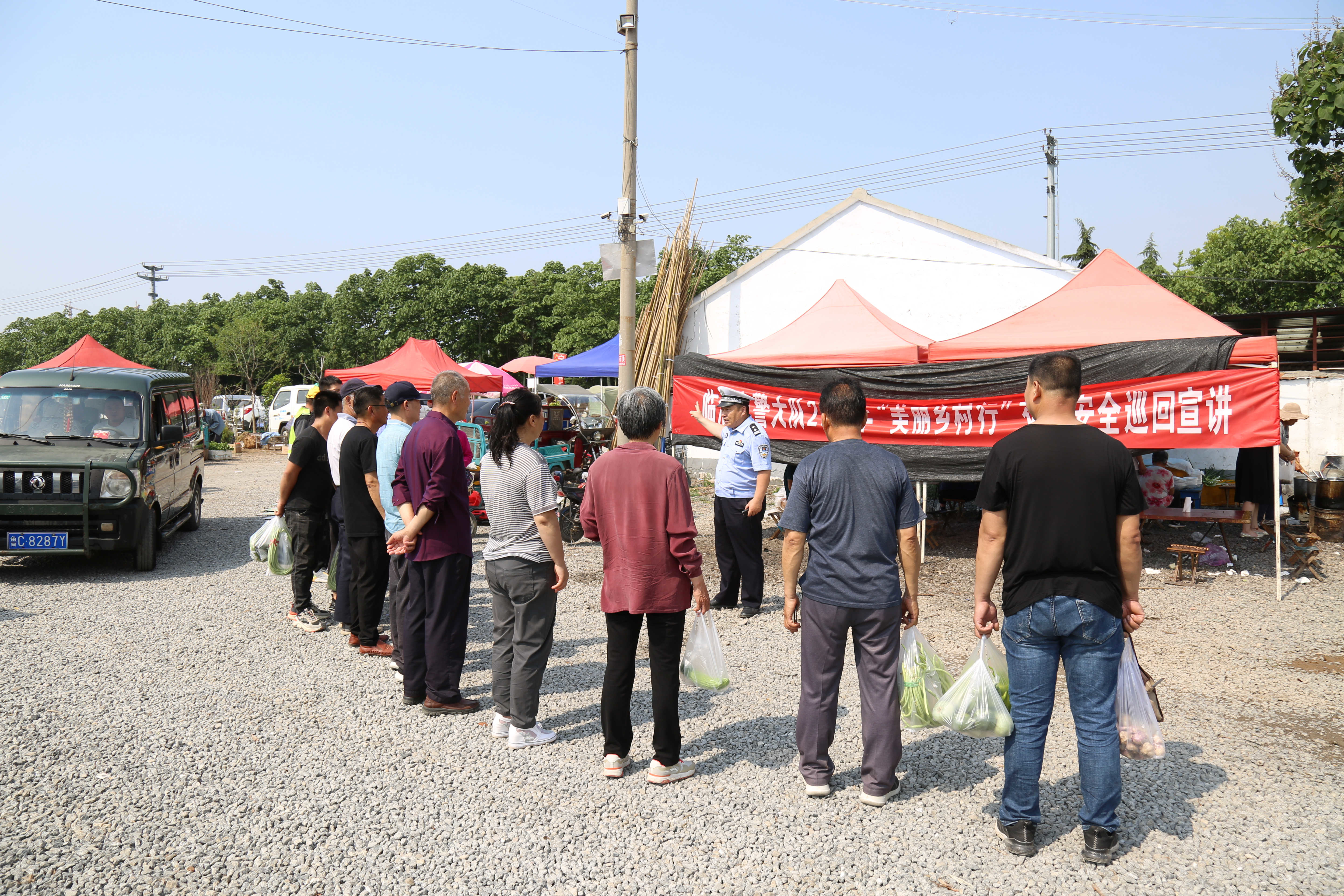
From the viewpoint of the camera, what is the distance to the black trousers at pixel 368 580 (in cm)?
527

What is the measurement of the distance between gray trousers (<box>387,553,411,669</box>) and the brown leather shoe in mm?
364

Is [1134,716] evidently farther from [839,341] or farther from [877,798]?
[839,341]

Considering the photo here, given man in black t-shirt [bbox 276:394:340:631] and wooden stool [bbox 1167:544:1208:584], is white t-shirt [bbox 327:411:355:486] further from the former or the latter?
wooden stool [bbox 1167:544:1208:584]

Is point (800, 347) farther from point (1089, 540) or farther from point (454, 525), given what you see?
point (1089, 540)

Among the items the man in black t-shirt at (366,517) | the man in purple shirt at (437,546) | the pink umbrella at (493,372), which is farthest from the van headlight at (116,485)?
the pink umbrella at (493,372)

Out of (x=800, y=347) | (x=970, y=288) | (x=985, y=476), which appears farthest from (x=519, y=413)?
(x=970, y=288)

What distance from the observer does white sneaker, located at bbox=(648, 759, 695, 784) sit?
3.61 metres

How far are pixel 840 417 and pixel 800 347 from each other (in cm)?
699

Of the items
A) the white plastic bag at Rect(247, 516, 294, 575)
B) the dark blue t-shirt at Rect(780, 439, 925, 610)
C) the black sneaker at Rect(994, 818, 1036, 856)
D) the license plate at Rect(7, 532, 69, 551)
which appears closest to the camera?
Answer: the black sneaker at Rect(994, 818, 1036, 856)

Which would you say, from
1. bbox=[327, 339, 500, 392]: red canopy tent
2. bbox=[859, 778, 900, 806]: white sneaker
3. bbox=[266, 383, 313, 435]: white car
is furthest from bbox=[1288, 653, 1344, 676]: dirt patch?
bbox=[266, 383, 313, 435]: white car

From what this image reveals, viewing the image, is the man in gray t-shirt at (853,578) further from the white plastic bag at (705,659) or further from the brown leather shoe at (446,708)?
the brown leather shoe at (446,708)

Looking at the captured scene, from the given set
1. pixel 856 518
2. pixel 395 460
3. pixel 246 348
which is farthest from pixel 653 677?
pixel 246 348

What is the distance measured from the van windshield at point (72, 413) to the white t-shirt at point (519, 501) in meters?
6.11

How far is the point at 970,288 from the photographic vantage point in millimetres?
14188
